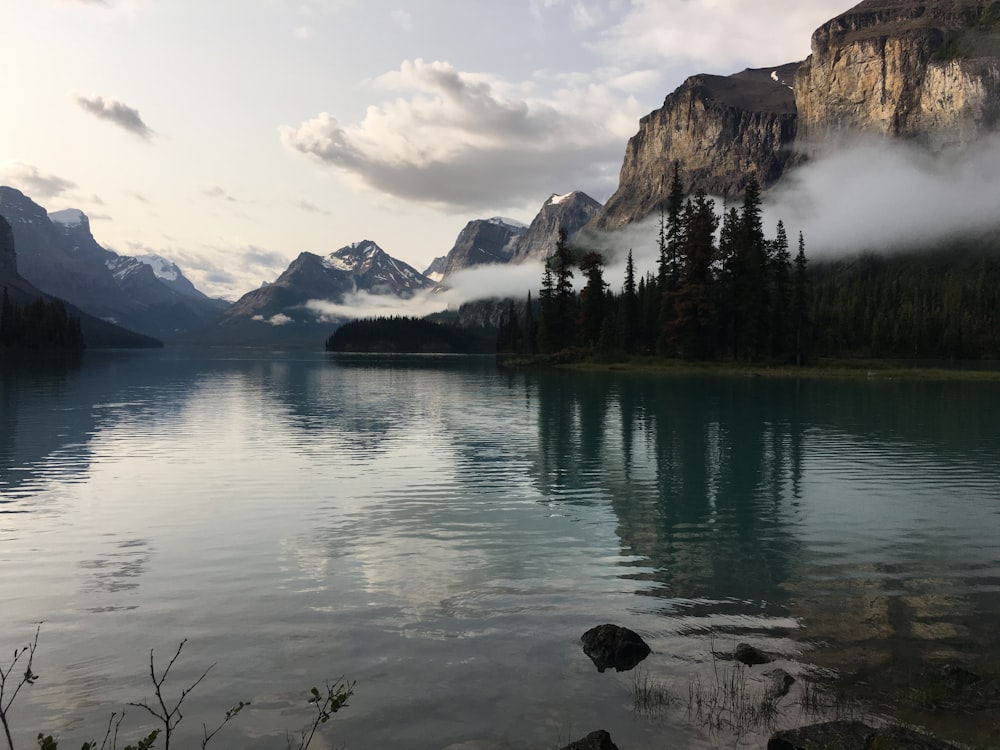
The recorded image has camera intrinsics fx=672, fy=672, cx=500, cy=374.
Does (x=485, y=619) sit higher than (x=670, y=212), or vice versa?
(x=670, y=212)

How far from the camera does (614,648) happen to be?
13.2 m

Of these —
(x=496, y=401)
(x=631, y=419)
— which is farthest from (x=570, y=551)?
(x=496, y=401)

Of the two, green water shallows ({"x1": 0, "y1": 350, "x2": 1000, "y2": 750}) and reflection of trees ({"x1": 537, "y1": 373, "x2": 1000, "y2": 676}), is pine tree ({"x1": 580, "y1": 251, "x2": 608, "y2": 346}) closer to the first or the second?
reflection of trees ({"x1": 537, "y1": 373, "x2": 1000, "y2": 676})

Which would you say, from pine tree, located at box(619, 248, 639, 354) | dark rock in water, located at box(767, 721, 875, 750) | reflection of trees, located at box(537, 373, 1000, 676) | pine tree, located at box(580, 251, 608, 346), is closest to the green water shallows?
reflection of trees, located at box(537, 373, 1000, 676)

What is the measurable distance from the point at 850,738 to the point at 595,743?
12.1 ft

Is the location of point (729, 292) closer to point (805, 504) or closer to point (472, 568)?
point (805, 504)

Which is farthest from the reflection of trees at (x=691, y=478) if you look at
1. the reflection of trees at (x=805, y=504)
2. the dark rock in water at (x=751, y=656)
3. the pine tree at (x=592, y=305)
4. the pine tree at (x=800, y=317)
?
the pine tree at (x=592, y=305)

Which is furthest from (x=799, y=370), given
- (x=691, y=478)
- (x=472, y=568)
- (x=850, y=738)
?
(x=850, y=738)

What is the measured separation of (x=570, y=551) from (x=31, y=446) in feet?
123

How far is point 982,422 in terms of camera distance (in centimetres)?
5544

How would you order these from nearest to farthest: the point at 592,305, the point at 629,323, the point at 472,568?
the point at 472,568, the point at 629,323, the point at 592,305

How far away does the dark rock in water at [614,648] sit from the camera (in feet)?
42.8

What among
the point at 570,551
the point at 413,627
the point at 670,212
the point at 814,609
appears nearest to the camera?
the point at 413,627

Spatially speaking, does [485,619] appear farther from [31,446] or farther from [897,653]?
[31,446]
